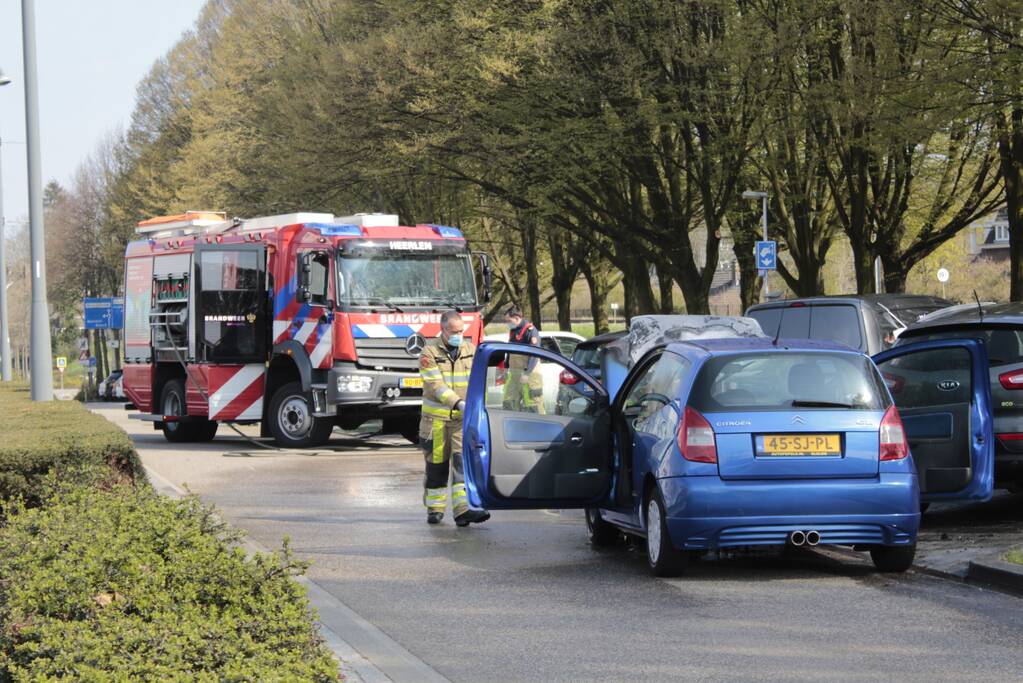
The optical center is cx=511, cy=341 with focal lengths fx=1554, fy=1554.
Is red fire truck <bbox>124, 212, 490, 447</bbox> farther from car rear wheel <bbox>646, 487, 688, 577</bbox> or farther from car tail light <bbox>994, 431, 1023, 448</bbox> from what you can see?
car rear wheel <bbox>646, 487, 688, 577</bbox>

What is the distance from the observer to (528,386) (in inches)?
444

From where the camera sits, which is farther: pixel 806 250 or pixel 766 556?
pixel 806 250

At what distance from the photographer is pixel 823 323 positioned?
54.5 ft

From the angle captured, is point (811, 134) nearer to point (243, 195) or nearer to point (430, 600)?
point (243, 195)

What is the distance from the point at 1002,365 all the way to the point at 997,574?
309 centimetres

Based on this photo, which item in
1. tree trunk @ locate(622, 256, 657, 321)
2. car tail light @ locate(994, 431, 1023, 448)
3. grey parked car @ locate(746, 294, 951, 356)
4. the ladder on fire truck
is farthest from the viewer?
tree trunk @ locate(622, 256, 657, 321)

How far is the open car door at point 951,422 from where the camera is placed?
1084 centimetres

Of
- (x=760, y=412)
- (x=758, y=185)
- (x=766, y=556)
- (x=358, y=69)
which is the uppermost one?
(x=358, y=69)

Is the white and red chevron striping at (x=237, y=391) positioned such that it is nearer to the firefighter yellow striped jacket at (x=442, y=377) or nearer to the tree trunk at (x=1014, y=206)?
the firefighter yellow striped jacket at (x=442, y=377)

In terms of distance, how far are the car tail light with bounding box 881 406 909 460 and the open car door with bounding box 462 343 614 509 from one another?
199 centimetres

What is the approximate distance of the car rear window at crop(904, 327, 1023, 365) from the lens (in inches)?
473

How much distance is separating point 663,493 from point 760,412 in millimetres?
786

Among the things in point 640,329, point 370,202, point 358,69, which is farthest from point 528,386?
point 370,202

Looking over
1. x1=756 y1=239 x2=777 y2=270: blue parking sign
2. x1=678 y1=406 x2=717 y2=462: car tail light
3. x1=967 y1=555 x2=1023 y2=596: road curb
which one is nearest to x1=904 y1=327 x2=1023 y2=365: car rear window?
x1=967 y1=555 x2=1023 y2=596: road curb
